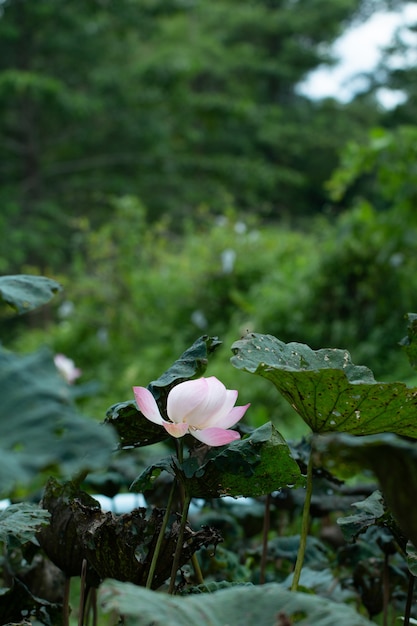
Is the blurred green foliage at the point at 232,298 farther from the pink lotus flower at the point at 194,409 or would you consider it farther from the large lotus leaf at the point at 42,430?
the large lotus leaf at the point at 42,430

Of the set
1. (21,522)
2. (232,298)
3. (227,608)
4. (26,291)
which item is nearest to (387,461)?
(227,608)

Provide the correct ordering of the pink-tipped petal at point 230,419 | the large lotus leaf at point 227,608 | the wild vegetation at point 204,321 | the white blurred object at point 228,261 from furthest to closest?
the white blurred object at point 228,261 → the pink-tipped petal at point 230,419 → the wild vegetation at point 204,321 → the large lotus leaf at point 227,608

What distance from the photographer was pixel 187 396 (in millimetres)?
644

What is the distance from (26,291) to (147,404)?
31 cm

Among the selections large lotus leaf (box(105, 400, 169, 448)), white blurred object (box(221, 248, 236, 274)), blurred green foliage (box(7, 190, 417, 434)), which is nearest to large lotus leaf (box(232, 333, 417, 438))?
large lotus leaf (box(105, 400, 169, 448))

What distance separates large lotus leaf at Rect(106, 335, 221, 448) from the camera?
69cm

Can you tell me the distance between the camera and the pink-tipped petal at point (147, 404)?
2.06 ft

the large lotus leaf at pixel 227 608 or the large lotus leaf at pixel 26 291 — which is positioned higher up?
the large lotus leaf at pixel 26 291

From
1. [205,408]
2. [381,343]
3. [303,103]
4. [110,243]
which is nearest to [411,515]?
[205,408]

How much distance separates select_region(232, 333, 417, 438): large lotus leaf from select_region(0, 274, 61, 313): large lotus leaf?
0.28 meters

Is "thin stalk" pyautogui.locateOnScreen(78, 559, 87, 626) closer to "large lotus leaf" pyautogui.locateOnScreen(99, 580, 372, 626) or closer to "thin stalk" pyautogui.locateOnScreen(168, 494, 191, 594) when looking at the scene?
"thin stalk" pyautogui.locateOnScreen(168, 494, 191, 594)

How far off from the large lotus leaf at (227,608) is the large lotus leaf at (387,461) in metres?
0.07

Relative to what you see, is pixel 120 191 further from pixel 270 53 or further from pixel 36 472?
pixel 36 472

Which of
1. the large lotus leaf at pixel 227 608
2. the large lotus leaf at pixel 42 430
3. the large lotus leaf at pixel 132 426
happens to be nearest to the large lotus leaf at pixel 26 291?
the large lotus leaf at pixel 132 426
